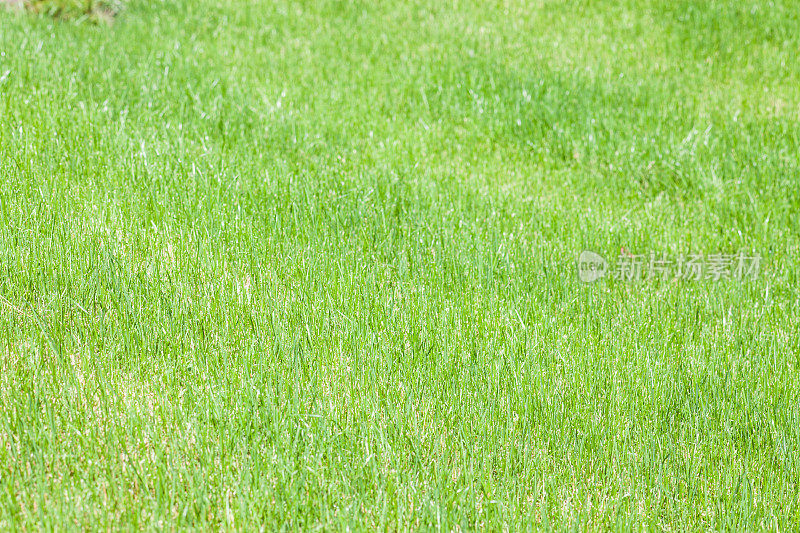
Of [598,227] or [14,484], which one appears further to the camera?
[598,227]

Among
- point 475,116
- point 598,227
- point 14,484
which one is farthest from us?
point 475,116

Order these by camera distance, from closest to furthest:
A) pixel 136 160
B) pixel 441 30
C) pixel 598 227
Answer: pixel 136 160
pixel 598 227
pixel 441 30

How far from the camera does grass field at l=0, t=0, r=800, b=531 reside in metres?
2.41

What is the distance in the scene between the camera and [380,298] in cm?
338

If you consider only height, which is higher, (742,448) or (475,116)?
(475,116)

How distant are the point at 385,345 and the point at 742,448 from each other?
1.41m

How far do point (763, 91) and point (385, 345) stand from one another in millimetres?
5358

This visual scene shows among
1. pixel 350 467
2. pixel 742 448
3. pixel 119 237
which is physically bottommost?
pixel 742 448

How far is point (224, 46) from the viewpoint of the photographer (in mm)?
6887

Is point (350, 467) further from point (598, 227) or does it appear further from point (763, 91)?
point (763, 91)

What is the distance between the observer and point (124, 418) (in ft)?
8.21

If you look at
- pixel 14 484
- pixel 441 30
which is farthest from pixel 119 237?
pixel 441 30

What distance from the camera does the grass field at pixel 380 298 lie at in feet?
7.89

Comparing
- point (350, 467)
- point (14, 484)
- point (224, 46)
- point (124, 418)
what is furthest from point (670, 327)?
point (224, 46)
